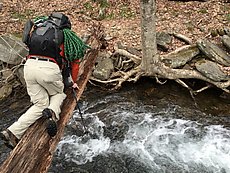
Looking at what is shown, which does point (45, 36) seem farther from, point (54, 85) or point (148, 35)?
point (148, 35)

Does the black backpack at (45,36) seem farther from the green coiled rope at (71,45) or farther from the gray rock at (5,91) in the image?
the gray rock at (5,91)

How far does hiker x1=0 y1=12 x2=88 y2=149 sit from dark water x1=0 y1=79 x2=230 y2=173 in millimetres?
1884

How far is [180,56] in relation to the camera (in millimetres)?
9391

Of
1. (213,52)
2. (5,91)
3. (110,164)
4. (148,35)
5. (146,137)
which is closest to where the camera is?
(110,164)

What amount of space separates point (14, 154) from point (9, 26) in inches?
305

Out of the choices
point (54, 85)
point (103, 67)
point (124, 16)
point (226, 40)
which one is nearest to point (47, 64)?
point (54, 85)

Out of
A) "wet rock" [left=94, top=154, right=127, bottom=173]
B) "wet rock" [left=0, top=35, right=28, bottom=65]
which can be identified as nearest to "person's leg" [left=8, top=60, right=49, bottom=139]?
Result: "wet rock" [left=94, top=154, right=127, bottom=173]

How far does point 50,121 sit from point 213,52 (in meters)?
5.90

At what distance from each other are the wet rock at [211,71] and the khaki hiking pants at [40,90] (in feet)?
15.2

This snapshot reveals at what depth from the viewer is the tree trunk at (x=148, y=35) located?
7823 mm

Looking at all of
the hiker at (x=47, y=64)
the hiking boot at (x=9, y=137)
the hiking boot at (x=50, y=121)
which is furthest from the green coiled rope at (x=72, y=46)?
the hiking boot at (x=9, y=137)

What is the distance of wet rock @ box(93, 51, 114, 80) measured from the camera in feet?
30.9

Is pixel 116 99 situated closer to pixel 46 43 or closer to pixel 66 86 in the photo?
pixel 66 86

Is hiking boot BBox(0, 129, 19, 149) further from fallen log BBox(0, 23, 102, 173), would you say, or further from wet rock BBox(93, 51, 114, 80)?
wet rock BBox(93, 51, 114, 80)
